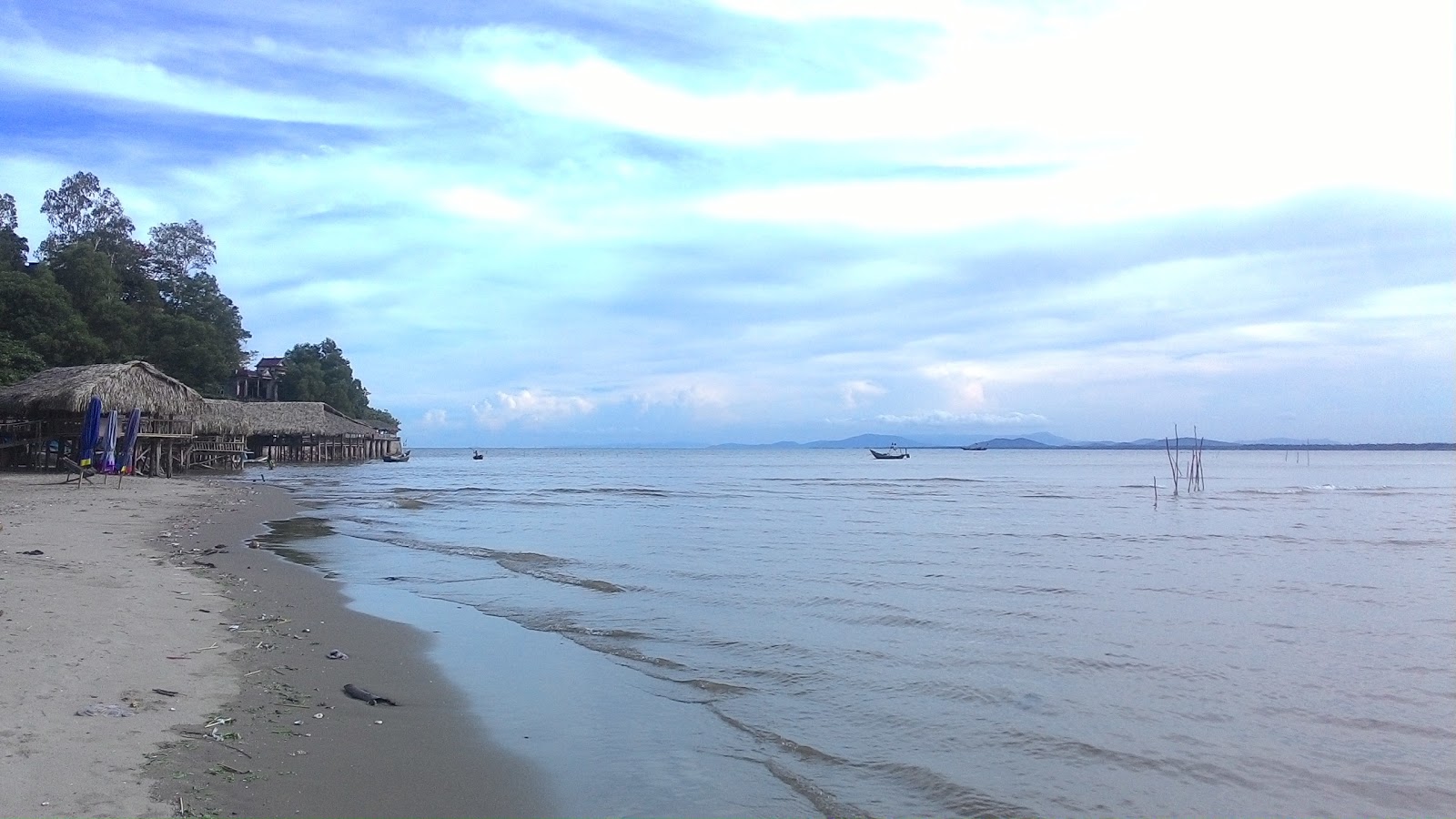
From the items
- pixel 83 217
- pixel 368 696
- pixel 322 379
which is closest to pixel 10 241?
pixel 83 217

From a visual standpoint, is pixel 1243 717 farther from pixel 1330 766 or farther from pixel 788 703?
pixel 788 703

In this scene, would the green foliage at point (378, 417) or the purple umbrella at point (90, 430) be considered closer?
the purple umbrella at point (90, 430)

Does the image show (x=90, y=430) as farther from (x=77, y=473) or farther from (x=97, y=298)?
(x=97, y=298)

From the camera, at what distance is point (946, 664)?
8.04 metres

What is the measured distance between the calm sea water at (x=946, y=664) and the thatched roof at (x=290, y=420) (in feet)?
119

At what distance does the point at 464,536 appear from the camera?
742 inches

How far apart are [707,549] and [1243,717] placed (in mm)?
11168

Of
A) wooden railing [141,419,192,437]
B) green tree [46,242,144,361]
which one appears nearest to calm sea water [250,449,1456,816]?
wooden railing [141,419,192,437]

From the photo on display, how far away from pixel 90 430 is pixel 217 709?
2450 cm

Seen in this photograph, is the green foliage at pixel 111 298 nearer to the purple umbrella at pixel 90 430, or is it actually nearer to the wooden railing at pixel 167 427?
the wooden railing at pixel 167 427

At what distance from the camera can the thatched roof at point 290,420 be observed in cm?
5134

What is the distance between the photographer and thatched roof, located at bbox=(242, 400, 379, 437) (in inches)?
2021

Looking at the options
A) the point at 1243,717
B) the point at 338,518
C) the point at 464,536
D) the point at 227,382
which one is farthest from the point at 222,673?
the point at 227,382

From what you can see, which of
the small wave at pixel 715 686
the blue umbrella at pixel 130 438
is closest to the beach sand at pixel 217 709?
the small wave at pixel 715 686
